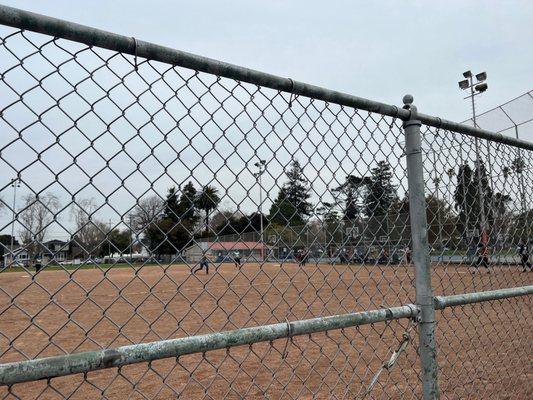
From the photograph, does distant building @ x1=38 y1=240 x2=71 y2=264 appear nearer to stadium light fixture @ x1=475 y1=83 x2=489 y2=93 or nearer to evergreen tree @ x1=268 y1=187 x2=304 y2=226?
evergreen tree @ x1=268 y1=187 x2=304 y2=226

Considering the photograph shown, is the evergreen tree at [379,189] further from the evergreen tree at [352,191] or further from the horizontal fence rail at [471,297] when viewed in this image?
the horizontal fence rail at [471,297]

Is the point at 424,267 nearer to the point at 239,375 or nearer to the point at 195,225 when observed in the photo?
the point at 195,225

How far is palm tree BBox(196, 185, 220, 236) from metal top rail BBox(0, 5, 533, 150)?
0.48 m

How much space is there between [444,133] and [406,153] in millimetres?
567

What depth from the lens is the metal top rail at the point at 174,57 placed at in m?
1.34

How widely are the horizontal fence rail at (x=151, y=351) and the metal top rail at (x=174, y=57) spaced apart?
1.02 m

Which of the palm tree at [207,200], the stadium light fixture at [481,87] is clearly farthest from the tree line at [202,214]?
the stadium light fixture at [481,87]

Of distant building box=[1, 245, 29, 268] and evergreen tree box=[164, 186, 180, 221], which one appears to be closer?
distant building box=[1, 245, 29, 268]

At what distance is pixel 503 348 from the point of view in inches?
210

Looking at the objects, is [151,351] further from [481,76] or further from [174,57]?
[481,76]

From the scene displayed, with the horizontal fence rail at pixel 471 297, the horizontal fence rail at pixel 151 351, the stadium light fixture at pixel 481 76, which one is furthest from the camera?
the stadium light fixture at pixel 481 76

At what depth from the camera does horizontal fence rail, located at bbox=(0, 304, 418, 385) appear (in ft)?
4.09

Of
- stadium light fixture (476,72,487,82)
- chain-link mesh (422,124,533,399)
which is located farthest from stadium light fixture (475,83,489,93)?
chain-link mesh (422,124,533,399)

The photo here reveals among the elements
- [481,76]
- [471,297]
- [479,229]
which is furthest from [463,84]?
[471,297]
